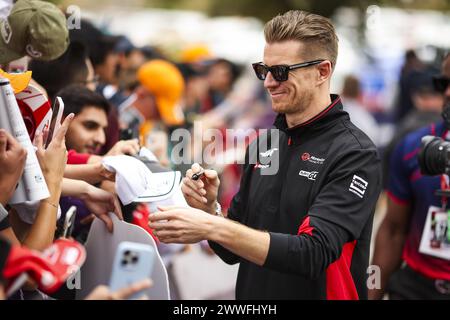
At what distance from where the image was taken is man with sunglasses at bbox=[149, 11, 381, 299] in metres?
3.02

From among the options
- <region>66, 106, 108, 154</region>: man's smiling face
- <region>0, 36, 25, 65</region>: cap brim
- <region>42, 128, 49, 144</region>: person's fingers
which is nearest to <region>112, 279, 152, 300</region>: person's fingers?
<region>42, 128, 49, 144</region>: person's fingers

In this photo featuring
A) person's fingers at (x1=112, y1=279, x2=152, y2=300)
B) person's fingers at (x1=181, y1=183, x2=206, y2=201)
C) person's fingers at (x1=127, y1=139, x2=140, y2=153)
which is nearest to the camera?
person's fingers at (x1=112, y1=279, x2=152, y2=300)

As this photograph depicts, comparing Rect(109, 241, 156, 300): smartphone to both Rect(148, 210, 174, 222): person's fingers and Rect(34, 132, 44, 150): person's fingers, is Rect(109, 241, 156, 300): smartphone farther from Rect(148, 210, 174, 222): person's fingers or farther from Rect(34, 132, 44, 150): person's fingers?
Rect(34, 132, 44, 150): person's fingers

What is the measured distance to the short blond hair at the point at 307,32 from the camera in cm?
323

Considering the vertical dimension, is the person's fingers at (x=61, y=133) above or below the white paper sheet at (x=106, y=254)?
above

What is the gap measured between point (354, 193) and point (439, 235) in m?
1.47

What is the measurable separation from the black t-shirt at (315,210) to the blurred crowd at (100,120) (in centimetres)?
55

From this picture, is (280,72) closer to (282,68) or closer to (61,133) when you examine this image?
(282,68)

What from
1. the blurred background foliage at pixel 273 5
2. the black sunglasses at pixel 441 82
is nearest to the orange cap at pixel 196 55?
the blurred background foliage at pixel 273 5

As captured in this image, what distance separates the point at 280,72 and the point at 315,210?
61cm

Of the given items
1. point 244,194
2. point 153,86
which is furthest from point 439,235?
point 153,86

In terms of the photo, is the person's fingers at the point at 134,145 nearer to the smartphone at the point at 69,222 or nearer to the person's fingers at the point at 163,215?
the smartphone at the point at 69,222

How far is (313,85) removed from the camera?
3273mm
